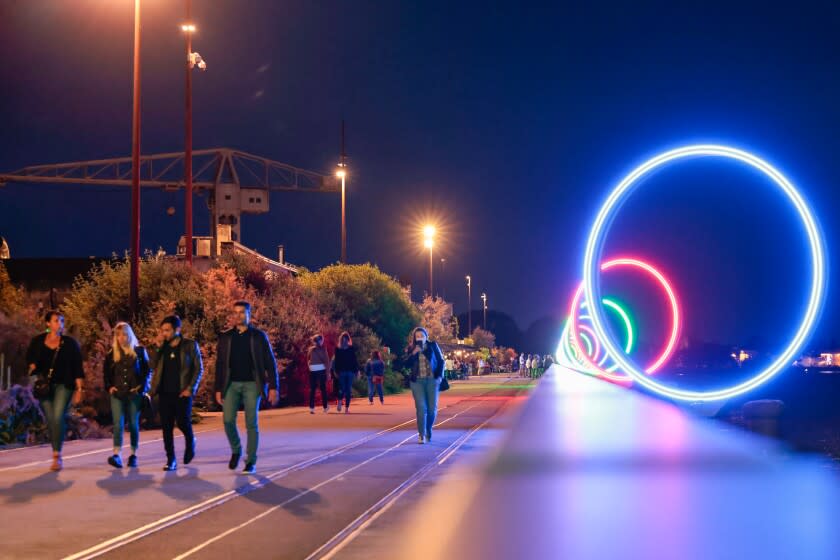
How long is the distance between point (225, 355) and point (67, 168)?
130m

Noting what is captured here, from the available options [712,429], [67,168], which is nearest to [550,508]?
[712,429]

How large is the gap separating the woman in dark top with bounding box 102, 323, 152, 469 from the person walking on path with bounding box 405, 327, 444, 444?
4.59 meters

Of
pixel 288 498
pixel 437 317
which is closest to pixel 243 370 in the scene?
pixel 288 498

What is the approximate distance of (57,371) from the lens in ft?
44.0

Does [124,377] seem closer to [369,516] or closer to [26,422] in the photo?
[369,516]

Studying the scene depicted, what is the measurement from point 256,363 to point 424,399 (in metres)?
4.97

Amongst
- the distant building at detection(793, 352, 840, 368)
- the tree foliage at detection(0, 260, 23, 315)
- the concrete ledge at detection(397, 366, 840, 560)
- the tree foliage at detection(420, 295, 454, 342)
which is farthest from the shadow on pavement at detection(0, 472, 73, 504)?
the distant building at detection(793, 352, 840, 368)

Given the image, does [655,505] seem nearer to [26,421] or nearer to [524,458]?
[524,458]

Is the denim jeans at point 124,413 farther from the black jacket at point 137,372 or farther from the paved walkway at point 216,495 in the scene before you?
the paved walkway at point 216,495

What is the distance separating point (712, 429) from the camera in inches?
778

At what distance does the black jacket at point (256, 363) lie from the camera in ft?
41.7

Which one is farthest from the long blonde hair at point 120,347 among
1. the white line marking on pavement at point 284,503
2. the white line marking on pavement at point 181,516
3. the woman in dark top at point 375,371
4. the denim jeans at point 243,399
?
the woman in dark top at point 375,371

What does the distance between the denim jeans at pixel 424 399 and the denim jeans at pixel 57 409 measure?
522 centimetres

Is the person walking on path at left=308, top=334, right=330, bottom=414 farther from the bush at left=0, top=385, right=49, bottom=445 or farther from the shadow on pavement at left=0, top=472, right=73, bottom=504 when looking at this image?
the shadow on pavement at left=0, top=472, right=73, bottom=504
